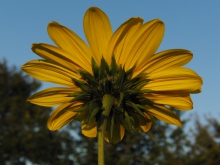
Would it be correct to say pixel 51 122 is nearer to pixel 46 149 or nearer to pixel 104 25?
pixel 104 25

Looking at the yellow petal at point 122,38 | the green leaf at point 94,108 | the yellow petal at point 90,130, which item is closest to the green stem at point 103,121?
the green leaf at point 94,108

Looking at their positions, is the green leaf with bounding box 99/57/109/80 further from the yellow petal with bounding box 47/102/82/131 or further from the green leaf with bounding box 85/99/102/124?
the yellow petal with bounding box 47/102/82/131

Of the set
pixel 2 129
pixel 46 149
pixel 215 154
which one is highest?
pixel 2 129

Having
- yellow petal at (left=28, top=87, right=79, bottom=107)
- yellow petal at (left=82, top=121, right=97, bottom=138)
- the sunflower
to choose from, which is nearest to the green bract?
the sunflower

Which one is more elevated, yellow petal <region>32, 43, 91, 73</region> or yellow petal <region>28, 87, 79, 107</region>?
yellow petal <region>32, 43, 91, 73</region>

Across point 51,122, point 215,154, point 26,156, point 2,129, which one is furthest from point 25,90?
point 51,122

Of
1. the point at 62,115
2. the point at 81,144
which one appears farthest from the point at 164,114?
the point at 81,144

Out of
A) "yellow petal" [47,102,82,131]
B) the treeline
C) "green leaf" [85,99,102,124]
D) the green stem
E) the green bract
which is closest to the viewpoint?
the green stem
